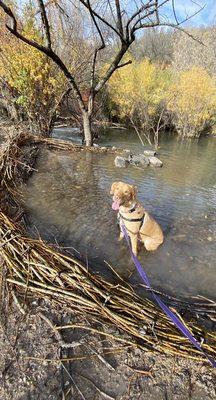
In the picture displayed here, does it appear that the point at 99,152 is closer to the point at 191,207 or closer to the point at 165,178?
the point at 165,178

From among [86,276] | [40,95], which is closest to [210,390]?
[86,276]

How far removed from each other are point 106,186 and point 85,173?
4.96 feet

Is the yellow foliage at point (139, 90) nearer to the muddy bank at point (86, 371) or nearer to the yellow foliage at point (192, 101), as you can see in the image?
the yellow foliage at point (192, 101)

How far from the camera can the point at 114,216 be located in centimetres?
634

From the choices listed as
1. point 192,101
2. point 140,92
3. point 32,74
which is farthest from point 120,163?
point 140,92

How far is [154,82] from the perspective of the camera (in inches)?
1087

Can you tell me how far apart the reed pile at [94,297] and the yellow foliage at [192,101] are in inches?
945

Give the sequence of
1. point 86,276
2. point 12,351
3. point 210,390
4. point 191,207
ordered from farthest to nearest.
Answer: point 191,207
point 86,276
point 12,351
point 210,390

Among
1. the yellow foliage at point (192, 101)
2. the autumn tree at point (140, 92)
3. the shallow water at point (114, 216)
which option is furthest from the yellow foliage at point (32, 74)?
the yellow foliage at point (192, 101)

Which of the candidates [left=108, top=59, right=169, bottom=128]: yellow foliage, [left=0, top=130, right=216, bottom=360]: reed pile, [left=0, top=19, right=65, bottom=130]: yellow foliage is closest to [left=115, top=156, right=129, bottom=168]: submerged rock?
[left=0, top=19, right=65, bottom=130]: yellow foliage

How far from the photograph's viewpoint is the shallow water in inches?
182

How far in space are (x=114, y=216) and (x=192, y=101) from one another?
21802mm

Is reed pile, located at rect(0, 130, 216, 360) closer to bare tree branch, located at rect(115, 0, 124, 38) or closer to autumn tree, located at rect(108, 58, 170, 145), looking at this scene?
bare tree branch, located at rect(115, 0, 124, 38)

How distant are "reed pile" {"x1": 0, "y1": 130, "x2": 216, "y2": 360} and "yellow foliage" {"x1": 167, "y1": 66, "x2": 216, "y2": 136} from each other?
23999 millimetres
